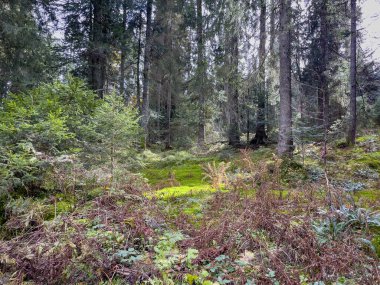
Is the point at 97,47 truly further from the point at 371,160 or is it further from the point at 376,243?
the point at 376,243

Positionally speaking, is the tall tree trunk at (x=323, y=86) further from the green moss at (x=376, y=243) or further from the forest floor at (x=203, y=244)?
the green moss at (x=376, y=243)

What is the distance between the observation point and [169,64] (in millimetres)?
14633

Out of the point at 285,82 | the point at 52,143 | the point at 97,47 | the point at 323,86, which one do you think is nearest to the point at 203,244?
the point at 52,143

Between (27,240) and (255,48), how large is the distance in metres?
8.45

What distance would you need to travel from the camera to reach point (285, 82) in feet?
24.2

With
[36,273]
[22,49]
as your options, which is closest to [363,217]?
[36,273]

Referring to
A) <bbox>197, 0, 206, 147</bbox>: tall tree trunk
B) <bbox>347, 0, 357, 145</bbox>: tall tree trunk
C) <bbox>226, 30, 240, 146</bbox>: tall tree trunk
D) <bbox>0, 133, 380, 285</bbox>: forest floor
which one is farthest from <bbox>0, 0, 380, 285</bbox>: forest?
<bbox>197, 0, 206, 147</bbox>: tall tree trunk

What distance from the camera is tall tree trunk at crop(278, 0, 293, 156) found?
7.18 m

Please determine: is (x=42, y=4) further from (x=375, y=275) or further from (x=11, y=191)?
(x=375, y=275)

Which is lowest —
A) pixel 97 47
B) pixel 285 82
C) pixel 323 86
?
pixel 323 86

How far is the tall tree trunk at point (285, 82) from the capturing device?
7180 mm

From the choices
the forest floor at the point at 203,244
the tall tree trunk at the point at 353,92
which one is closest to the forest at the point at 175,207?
the forest floor at the point at 203,244

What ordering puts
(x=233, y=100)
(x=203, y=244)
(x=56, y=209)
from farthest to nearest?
1. (x=233, y=100)
2. (x=56, y=209)
3. (x=203, y=244)

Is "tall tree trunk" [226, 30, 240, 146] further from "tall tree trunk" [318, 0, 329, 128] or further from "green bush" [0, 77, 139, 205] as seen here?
"green bush" [0, 77, 139, 205]
